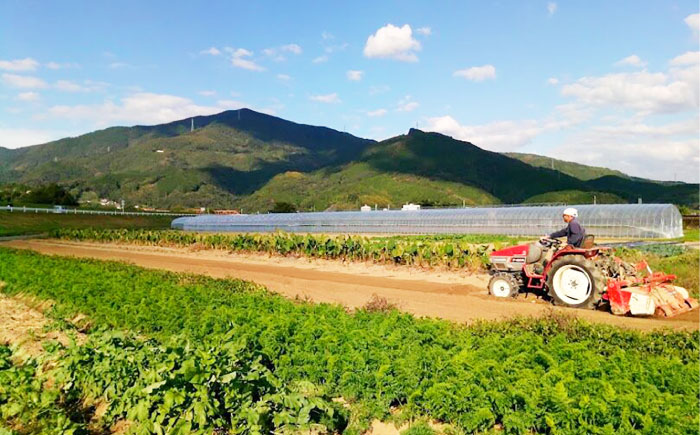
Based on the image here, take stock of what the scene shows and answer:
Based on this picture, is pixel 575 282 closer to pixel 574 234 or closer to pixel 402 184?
pixel 574 234

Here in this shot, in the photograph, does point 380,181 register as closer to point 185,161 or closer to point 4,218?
point 4,218

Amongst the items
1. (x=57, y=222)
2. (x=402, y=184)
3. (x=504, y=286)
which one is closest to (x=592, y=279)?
(x=504, y=286)

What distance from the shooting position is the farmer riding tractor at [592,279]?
1046cm

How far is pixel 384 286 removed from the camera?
1650cm

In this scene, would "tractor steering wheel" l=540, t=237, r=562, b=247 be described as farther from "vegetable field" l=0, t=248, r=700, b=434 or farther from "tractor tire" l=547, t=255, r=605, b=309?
"vegetable field" l=0, t=248, r=700, b=434

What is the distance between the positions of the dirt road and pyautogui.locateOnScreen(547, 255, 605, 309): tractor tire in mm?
343

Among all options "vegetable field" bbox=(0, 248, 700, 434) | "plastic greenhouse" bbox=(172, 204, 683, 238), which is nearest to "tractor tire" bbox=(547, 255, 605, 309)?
"vegetable field" bbox=(0, 248, 700, 434)

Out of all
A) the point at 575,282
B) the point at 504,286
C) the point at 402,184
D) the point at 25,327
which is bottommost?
the point at 25,327

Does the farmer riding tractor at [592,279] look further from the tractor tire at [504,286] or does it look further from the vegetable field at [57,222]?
the vegetable field at [57,222]

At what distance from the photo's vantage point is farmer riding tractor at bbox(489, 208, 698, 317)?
34.3 feet

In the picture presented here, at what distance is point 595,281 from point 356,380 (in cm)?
685

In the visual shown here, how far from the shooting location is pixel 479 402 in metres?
5.52

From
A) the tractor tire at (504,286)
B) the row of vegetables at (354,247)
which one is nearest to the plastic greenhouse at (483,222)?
the row of vegetables at (354,247)

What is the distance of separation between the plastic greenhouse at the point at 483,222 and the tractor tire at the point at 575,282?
23.3m
